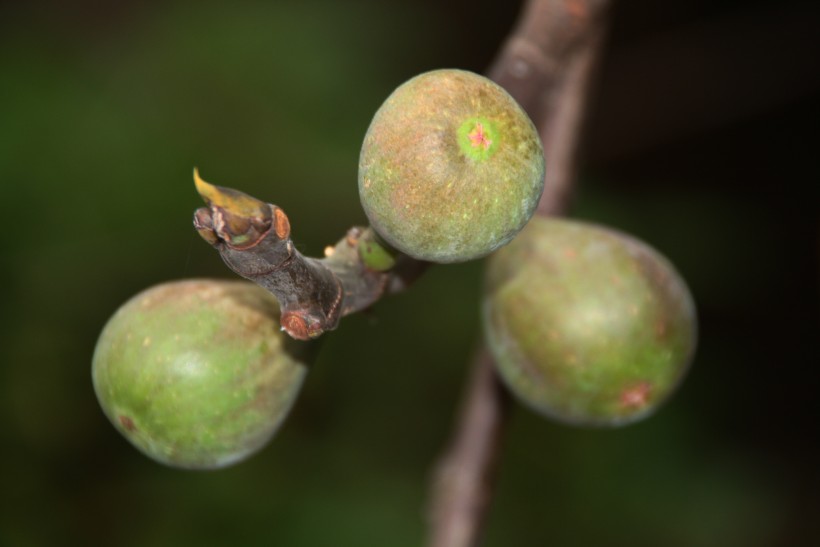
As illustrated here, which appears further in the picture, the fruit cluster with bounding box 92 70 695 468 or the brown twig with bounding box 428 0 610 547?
the brown twig with bounding box 428 0 610 547

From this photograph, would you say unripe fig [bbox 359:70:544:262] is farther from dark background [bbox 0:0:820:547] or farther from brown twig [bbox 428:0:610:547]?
dark background [bbox 0:0:820:547]

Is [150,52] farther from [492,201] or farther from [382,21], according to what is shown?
[492,201]

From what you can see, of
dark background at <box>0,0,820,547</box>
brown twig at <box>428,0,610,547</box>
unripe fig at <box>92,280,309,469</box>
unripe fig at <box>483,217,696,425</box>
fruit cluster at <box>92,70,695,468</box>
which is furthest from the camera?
dark background at <box>0,0,820,547</box>

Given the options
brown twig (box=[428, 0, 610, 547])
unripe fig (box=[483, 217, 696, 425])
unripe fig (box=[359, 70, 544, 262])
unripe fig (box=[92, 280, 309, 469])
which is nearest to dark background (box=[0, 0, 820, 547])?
brown twig (box=[428, 0, 610, 547])

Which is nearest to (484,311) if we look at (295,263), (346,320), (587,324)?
(587,324)

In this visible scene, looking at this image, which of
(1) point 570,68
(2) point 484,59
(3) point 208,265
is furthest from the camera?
(2) point 484,59

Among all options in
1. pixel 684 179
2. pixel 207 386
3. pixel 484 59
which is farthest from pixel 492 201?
pixel 484 59
